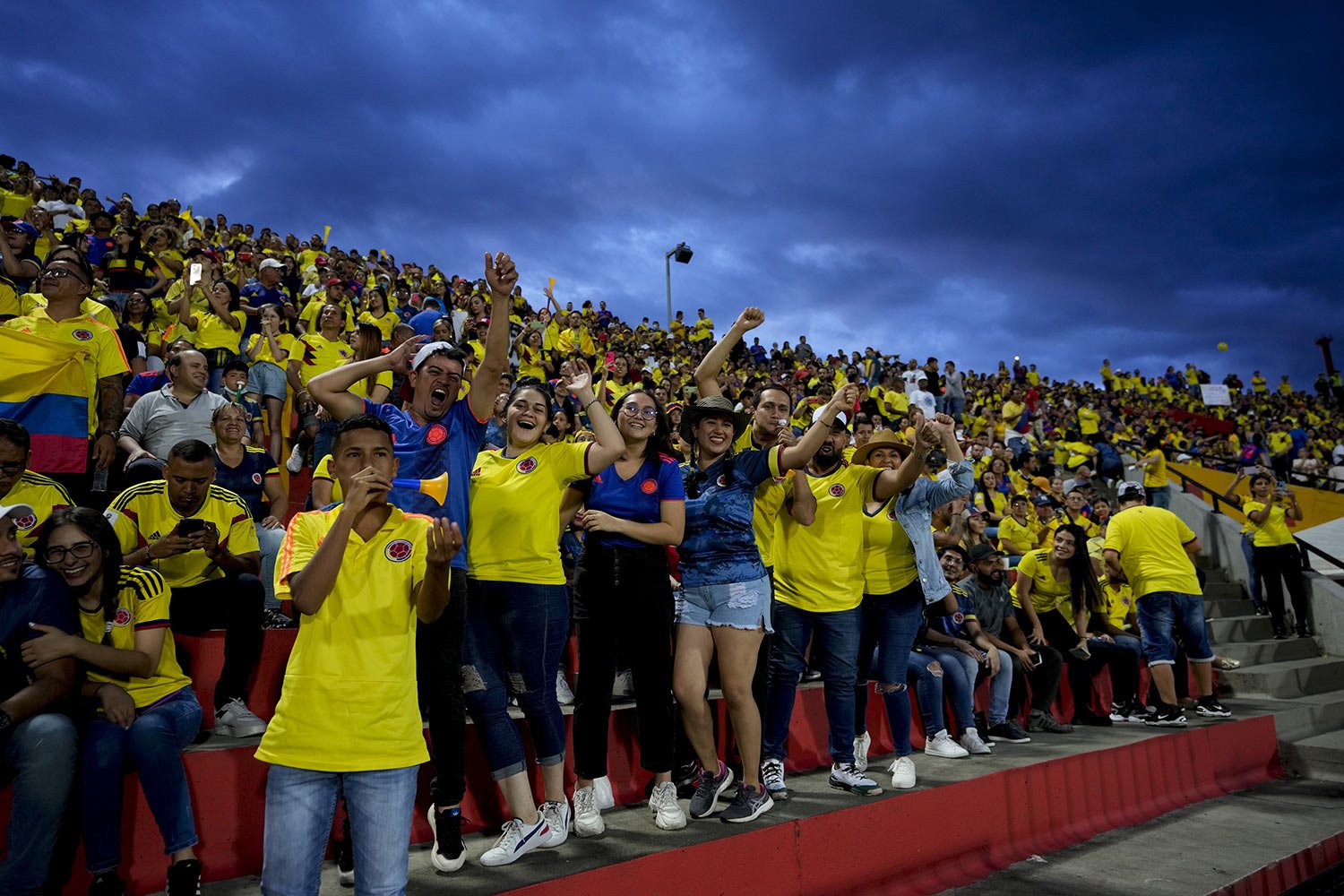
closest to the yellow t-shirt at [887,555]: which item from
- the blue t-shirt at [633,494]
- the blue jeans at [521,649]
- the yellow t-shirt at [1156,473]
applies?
the blue t-shirt at [633,494]

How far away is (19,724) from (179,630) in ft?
3.82

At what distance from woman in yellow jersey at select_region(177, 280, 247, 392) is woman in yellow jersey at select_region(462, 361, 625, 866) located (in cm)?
592

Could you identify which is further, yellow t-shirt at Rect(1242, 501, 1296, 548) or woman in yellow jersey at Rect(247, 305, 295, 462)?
yellow t-shirt at Rect(1242, 501, 1296, 548)

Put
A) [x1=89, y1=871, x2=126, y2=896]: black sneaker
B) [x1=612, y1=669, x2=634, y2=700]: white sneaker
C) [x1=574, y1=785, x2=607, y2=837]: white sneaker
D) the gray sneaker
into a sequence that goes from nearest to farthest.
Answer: [x1=89, y1=871, x2=126, y2=896]: black sneaker → [x1=574, y1=785, x2=607, y2=837]: white sneaker → the gray sneaker → [x1=612, y1=669, x2=634, y2=700]: white sneaker

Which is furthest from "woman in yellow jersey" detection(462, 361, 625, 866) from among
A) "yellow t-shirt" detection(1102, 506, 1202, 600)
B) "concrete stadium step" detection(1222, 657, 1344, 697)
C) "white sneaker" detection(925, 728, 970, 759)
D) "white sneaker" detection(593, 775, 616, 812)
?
"concrete stadium step" detection(1222, 657, 1344, 697)

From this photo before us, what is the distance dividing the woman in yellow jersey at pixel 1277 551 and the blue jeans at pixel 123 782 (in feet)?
37.7

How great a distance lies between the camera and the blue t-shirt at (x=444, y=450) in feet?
11.8

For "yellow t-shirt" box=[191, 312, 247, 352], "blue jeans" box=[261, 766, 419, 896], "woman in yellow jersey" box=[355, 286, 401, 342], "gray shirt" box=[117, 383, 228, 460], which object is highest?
"woman in yellow jersey" box=[355, 286, 401, 342]

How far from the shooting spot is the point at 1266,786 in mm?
7059

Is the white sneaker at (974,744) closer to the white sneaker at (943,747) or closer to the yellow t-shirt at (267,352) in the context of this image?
the white sneaker at (943,747)

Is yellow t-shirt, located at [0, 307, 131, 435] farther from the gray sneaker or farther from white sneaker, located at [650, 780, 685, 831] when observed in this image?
the gray sneaker

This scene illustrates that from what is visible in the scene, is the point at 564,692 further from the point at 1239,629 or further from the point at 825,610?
the point at 1239,629

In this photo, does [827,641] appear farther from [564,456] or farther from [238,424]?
[238,424]

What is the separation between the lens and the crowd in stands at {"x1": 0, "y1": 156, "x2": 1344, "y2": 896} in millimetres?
2578
